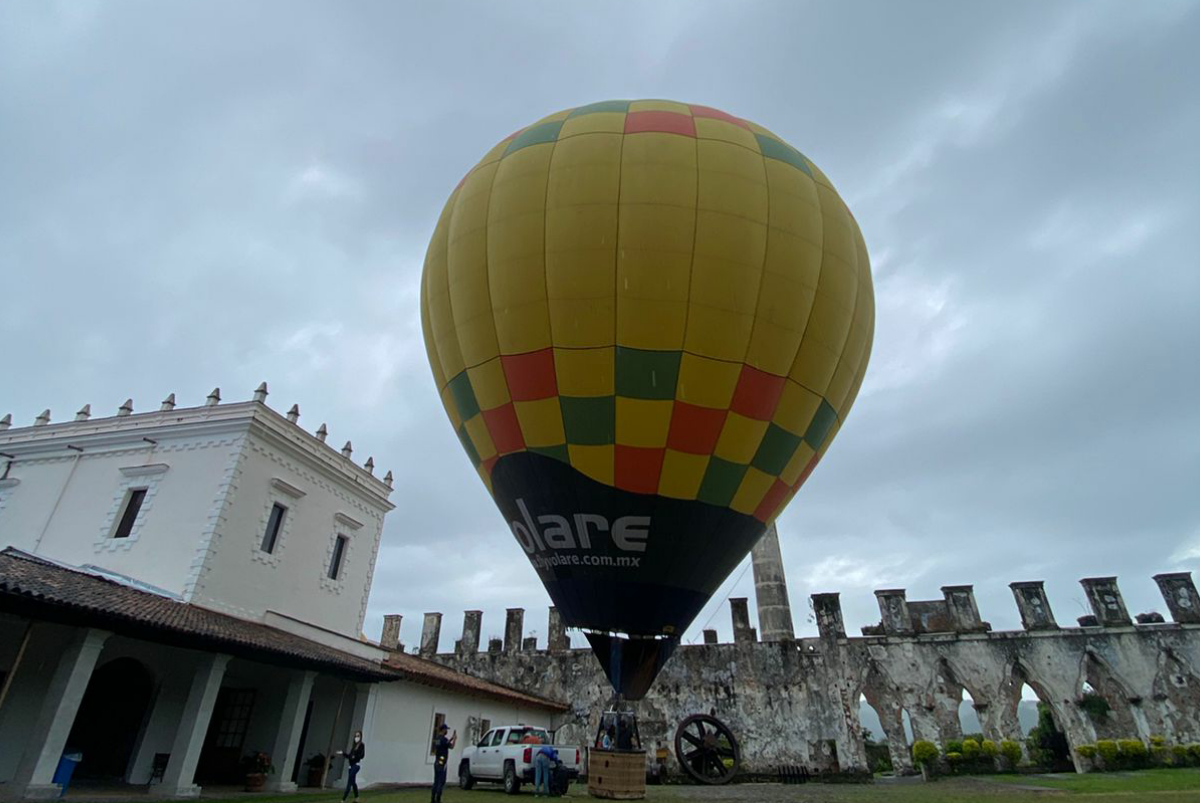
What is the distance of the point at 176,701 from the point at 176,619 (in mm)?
3231

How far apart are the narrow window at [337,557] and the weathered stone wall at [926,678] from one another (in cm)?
843

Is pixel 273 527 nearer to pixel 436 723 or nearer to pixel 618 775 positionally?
pixel 436 723

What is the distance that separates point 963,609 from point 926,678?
90.4 inches

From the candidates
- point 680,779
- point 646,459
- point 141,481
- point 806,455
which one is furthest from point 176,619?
point 680,779

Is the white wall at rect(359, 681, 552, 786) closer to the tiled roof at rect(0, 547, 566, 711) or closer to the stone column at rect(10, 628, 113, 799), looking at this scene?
the tiled roof at rect(0, 547, 566, 711)

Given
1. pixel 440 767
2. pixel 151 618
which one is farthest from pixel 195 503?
pixel 440 767

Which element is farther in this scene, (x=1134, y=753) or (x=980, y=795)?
(x=1134, y=753)

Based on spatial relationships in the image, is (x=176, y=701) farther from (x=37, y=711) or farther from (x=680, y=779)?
(x=680, y=779)

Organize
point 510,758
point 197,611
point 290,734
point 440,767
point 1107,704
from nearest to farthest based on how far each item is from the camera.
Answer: point 440,767
point 290,734
point 197,611
point 510,758
point 1107,704

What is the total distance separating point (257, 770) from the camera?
10.4 m

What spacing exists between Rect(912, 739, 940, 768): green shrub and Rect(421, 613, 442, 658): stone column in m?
14.2

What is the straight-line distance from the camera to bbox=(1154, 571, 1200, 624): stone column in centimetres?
1612

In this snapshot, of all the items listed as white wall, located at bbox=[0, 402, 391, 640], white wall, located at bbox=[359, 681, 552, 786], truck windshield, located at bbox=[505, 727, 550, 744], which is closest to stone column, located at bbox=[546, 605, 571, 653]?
white wall, located at bbox=[359, 681, 552, 786]

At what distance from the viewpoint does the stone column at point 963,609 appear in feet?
55.4
